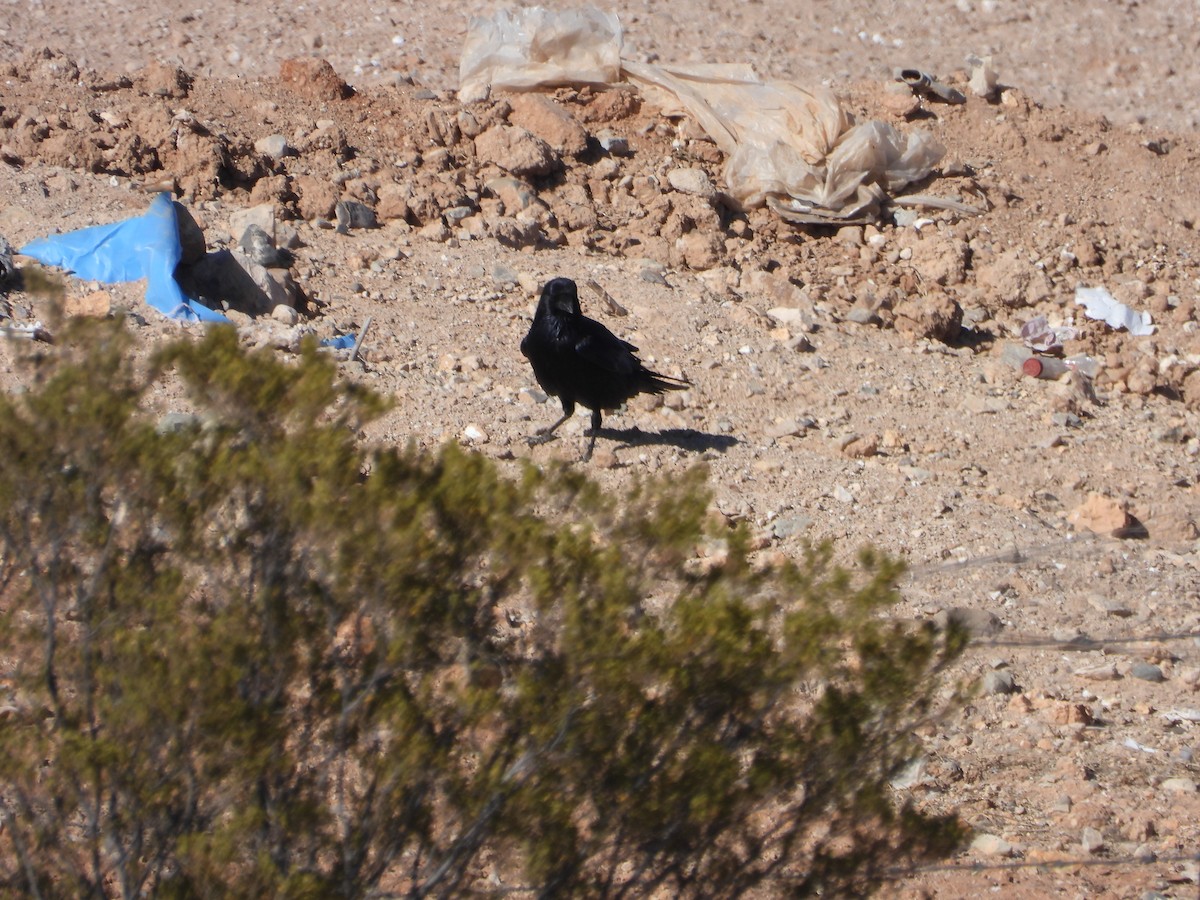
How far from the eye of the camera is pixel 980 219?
28.6 feet

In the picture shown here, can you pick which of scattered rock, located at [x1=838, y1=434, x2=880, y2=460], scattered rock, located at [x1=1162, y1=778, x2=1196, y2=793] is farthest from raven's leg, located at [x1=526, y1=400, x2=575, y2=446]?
scattered rock, located at [x1=1162, y1=778, x2=1196, y2=793]

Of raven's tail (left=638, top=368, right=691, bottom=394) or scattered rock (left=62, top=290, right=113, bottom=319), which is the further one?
raven's tail (left=638, top=368, right=691, bottom=394)

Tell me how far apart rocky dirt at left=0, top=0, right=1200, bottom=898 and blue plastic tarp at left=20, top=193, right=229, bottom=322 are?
133 mm

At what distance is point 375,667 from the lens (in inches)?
89.7

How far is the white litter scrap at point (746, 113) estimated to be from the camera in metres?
8.33

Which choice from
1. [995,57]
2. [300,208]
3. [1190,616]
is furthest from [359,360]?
[995,57]

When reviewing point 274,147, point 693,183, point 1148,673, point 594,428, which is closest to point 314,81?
point 274,147

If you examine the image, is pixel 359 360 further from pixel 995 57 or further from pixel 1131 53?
pixel 1131 53

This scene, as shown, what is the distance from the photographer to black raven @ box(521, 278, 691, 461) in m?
5.62

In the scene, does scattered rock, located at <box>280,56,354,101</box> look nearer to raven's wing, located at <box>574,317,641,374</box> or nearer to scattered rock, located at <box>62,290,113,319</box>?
scattered rock, located at <box>62,290,113,319</box>

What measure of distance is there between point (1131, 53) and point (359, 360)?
8.04 metres

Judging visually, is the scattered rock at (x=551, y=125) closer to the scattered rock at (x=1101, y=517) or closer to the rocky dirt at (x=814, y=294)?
the rocky dirt at (x=814, y=294)

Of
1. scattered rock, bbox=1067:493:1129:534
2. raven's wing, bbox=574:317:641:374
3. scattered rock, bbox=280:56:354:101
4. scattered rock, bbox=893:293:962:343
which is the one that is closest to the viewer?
raven's wing, bbox=574:317:641:374

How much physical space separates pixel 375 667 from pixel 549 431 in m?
3.63
